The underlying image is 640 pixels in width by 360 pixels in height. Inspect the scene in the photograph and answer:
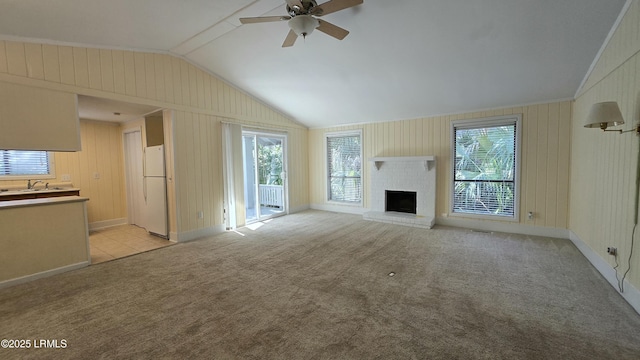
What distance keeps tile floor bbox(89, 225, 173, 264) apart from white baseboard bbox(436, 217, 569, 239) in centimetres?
542

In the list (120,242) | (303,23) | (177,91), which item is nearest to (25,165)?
(120,242)

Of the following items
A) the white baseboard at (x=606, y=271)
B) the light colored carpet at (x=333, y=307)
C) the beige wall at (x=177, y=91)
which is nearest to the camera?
the light colored carpet at (x=333, y=307)

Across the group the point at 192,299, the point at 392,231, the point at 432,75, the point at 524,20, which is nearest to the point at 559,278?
the point at 392,231

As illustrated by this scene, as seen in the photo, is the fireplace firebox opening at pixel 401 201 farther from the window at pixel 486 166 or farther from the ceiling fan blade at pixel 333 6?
the ceiling fan blade at pixel 333 6

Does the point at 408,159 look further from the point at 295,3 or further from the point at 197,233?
the point at 197,233

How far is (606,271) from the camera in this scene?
2.85 metres

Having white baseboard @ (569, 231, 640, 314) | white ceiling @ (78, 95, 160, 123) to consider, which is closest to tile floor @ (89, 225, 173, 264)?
white ceiling @ (78, 95, 160, 123)

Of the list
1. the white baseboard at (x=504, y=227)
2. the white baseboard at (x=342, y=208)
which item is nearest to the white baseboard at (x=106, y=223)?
the white baseboard at (x=342, y=208)

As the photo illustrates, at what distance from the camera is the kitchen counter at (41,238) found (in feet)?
9.59

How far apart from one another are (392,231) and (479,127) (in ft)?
8.71

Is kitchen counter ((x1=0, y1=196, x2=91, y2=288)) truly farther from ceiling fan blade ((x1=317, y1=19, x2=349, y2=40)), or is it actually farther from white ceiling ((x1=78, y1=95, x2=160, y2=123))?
ceiling fan blade ((x1=317, y1=19, x2=349, y2=40))

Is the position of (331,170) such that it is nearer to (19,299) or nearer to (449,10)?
(449,10)

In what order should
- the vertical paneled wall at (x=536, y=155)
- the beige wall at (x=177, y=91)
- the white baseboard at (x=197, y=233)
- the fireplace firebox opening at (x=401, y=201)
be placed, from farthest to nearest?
the fireplace firebox opening at (x=401, y=201) → the white baseboard at (x=197, y=233) → the vertical paneled wall at (x=536, y=155) → the beige wall at (x=177, y=91)

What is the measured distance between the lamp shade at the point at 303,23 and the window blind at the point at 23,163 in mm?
5159
